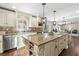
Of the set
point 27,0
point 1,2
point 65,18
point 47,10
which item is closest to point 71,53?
point 65,18

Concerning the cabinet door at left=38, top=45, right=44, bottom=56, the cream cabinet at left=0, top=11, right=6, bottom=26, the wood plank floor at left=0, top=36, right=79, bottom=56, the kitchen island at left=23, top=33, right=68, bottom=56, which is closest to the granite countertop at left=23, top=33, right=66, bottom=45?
the kitchen island at left=23, top=33, right=68, bottom=56

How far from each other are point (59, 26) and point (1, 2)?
113 centimetres

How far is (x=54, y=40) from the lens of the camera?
1.72 metres

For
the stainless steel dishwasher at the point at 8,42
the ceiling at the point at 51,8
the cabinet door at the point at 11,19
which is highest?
the ceiling at the point at 51,8

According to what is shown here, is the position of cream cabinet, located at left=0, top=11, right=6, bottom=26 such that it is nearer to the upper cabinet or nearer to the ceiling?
the upper cabinet

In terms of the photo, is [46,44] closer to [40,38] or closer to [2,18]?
[40,38]

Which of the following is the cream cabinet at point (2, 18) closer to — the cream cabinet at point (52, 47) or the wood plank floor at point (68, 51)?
the wood plank floor at point (68, 51)

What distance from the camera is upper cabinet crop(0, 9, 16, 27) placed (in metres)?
1.47

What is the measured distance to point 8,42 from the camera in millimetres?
1548

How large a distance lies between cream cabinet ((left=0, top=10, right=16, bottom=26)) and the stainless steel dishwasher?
0.75 feet

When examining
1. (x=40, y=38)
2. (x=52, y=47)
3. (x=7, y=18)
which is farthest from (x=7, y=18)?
(x=52, y=47)

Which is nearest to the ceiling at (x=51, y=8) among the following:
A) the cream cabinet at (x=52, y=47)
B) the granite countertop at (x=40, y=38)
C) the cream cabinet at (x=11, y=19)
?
the cream cabinet at (x=11, y=19)

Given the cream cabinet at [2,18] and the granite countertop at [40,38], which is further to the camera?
the granite countertop at [40,38]

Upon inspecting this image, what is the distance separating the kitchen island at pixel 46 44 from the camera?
1492 mm
